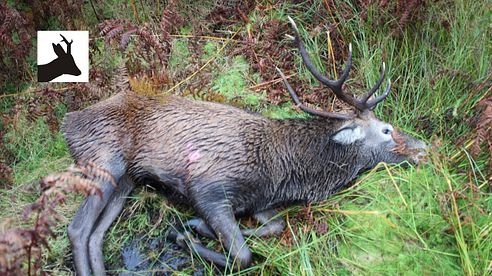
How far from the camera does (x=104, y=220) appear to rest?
189 inches

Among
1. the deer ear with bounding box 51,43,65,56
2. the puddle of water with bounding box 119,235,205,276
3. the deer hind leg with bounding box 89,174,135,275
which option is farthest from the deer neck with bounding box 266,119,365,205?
the deer ear with bounding box 51,43,65,56

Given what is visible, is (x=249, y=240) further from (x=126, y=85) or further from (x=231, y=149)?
(x=126, y=85)

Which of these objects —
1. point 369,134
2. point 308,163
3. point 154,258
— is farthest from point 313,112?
point 154,258

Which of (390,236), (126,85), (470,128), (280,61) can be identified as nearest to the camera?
(390,236)

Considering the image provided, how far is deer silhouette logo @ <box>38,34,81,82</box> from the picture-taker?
5.62 meters

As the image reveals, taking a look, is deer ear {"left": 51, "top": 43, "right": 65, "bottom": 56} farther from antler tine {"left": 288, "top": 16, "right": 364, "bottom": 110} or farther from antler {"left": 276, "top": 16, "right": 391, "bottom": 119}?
antler tine {"left": 288, "top": 16, "right": 364, "bottom": 110}

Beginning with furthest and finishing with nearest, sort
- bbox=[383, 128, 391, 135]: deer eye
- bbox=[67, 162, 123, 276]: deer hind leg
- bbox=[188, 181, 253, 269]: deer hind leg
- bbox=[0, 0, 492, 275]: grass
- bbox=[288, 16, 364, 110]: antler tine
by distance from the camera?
bbox=[383, 128, 391, 135]: deer eye → bbox=[288, 16, 364, 110]: antler tine → bbox=[67, 162, 123, 276]: deer hind leg → bbox=[188, 181, 253, 269]: deer hind leg → bbox=[0, 0, 492, 275]: grass

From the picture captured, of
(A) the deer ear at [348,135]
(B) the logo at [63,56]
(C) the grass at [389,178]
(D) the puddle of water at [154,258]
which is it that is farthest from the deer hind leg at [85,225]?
(A) the deer ear at [348,135]

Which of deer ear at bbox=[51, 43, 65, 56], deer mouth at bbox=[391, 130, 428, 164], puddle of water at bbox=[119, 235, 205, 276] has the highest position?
deer ear at bbox=[51, 43, 65, 56]

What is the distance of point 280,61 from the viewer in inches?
239

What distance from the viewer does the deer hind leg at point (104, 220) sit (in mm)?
4562

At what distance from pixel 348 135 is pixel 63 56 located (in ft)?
8.17

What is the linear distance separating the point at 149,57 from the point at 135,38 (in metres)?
0.47

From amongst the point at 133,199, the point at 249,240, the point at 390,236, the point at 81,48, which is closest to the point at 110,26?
the point at 81,48
